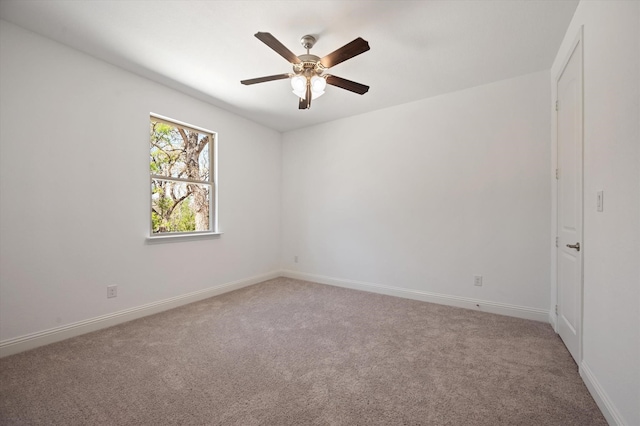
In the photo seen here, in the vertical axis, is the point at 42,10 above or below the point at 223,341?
above

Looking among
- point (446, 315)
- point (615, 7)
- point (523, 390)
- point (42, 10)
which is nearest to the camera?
point (615, 7)

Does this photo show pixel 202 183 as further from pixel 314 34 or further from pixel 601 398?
pixel 601 398

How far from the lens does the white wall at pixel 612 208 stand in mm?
1259

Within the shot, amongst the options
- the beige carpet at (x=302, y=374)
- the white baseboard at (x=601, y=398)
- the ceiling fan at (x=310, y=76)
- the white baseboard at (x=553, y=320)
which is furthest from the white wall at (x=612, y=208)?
the ceiling fan at (x=310, y=76)

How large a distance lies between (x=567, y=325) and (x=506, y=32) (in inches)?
96.6

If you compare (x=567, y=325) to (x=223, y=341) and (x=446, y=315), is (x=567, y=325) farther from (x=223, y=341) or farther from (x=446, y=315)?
(x=223, y=341)

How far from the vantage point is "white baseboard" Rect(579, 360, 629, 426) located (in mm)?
1358

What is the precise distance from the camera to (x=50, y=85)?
2385 millimetres

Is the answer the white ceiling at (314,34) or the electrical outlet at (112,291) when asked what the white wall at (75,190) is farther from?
the white ceiling at (314,34)

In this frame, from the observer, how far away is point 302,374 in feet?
6.23

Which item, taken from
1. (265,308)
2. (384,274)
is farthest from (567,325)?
(265,308)

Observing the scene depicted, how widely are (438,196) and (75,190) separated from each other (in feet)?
12.7

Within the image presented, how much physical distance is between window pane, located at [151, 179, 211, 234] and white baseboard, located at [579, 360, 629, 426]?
3971 mm

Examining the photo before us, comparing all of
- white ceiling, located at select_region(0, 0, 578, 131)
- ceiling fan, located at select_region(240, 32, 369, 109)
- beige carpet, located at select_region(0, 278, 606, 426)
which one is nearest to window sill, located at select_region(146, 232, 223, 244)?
beige carpet, located at select_region(0, 278, 606, 426)
